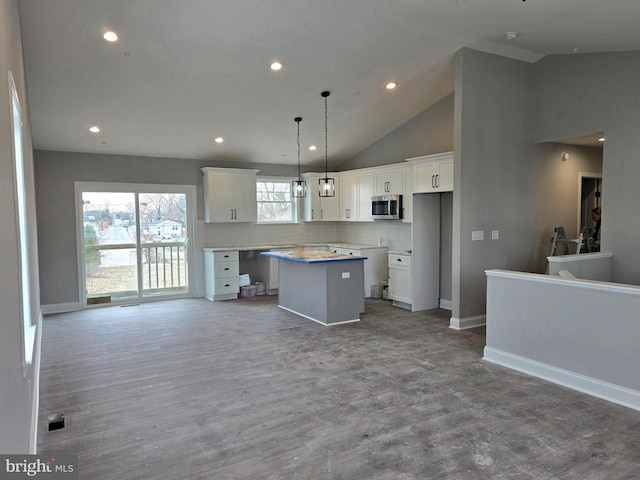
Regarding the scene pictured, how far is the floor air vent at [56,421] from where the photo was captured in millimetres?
3209

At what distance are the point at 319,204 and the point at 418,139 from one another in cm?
247

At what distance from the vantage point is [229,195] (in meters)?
8.14

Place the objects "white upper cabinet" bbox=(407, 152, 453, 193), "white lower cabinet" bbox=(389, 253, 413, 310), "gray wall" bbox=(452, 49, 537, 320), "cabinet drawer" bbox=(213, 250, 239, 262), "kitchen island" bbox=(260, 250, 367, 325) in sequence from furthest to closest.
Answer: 1. "cabinet drawer" bbox=(213, 250, 239, 262)
2. "white lower cabinet" bbox=(389, 253, 413, 310)
3. "white upper cabinet" bbox=(407, 152, 453, 193)
4. "kitchen island" bbox=(260, 250, 367, 325)
5. "gray wall" bbox=(452, 49, 537, 320)

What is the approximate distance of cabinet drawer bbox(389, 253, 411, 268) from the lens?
689cm

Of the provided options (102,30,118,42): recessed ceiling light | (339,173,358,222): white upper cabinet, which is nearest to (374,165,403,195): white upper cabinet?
(339,173,358,222): white upper cabinet

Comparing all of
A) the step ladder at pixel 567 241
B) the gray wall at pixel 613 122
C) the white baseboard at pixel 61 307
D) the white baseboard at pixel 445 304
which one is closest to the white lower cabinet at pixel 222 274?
the white baseboard at pixel 61 307

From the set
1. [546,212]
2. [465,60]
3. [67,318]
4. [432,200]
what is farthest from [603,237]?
[67,318]

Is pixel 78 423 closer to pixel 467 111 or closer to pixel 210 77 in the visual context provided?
pixel 210 77

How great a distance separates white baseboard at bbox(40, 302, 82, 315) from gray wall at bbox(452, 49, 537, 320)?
591 centimetres

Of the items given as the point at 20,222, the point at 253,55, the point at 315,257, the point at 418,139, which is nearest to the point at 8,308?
the point at 20,222

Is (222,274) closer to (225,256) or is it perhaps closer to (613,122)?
(225,256)

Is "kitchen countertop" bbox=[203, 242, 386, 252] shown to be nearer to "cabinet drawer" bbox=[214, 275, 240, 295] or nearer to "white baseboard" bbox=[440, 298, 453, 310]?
"cabinet drawer" bbox=[214, 275, 240, 295]

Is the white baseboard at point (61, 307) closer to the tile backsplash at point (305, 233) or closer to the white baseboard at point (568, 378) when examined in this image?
the tile backsplash at point (305, 233)

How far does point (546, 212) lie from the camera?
21.3ft
